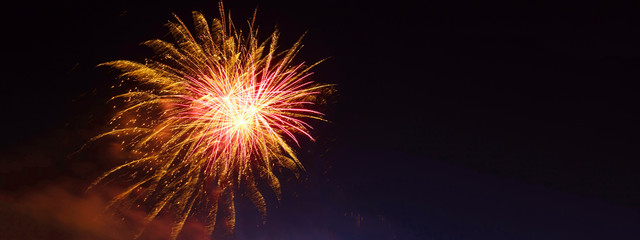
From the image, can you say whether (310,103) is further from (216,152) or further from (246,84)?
(216,152)

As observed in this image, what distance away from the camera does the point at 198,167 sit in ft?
26.8

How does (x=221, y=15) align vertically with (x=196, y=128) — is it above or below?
above

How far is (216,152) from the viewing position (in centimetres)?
820

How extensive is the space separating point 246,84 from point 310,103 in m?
1.43

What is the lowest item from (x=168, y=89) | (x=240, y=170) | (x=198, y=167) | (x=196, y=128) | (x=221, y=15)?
(x=240, y=170)

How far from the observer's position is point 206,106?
7887 mm

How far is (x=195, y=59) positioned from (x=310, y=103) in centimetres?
263

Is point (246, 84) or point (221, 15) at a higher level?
point (221, 15)

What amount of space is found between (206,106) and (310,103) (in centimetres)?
225

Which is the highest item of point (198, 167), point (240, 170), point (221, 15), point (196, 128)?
point (221, 15)

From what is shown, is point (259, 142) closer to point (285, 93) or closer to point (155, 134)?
point (285, 93)

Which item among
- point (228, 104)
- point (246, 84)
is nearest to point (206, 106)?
point (228, 104)

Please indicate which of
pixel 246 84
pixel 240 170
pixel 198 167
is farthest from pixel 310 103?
pixel 198 167

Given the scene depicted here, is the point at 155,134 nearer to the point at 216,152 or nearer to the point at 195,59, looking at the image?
the point at 216,152
